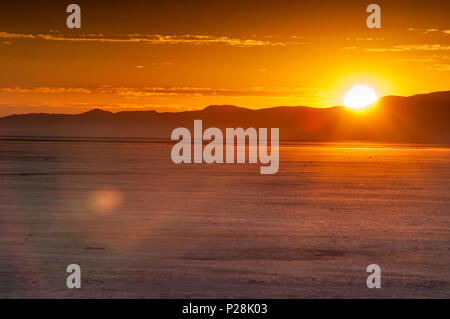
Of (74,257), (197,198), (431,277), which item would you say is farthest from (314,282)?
(197,198)

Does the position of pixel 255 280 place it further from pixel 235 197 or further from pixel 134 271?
pixel 235 197

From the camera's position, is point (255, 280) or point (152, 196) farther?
point (152, 196)

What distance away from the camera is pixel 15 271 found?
10.4 meters

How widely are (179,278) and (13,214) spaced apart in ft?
23.4

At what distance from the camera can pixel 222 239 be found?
513 inches

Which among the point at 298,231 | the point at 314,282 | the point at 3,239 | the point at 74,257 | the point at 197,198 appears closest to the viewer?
the point at 314,282

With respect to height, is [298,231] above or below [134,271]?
above

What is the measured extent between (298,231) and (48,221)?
434 centimetres

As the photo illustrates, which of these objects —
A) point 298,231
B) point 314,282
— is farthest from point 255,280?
point 298,231

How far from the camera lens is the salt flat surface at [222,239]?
964 centimetres

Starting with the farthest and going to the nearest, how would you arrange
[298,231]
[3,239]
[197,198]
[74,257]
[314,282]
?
[197,198], [298,231], [3,239], [74,257], [314,282]

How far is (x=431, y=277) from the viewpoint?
1020 cm

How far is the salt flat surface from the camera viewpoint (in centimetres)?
964

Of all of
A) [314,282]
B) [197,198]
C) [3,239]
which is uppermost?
[197,198]
